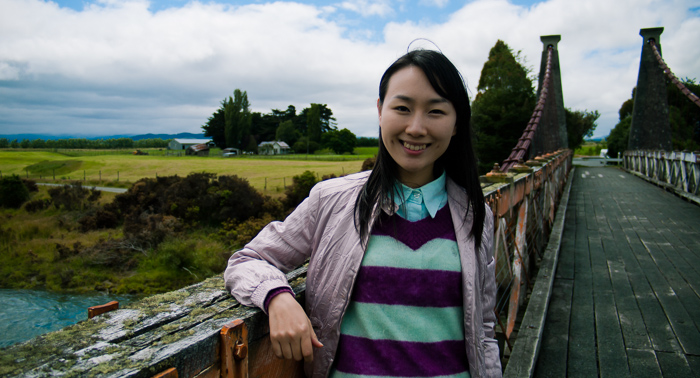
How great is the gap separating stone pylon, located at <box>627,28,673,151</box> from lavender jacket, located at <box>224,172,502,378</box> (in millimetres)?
20672

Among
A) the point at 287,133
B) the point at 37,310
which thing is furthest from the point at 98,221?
the point at 287,133

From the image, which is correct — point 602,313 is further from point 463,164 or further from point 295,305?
point 295,305

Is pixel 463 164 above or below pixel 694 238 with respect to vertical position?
above

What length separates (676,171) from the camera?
8938 millimetres

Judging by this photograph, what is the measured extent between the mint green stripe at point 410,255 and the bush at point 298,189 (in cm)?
2288

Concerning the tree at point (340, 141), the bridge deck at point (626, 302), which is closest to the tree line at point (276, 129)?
the tree at point (340, 141)

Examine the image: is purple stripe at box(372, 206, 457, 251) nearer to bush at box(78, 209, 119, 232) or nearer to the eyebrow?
the eyebrow

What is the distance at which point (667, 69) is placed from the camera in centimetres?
1702

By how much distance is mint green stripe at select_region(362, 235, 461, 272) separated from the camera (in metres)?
1.01

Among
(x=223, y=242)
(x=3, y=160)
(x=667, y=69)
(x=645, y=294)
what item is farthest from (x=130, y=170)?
(x=645, y=294)

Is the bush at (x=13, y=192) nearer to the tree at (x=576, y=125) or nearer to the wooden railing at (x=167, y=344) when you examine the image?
the wooden railing at (x=167, y=344)

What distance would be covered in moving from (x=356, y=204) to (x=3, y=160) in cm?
3042

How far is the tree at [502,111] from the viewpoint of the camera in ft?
92.5

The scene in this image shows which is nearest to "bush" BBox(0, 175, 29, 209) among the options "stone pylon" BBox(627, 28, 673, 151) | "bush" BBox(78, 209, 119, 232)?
"bush" BBox(78, 209, 119, 232)
